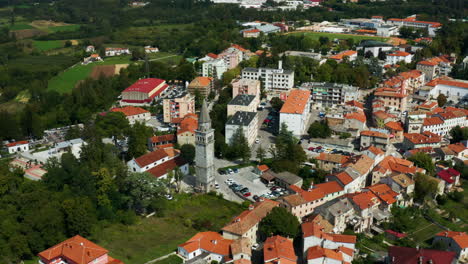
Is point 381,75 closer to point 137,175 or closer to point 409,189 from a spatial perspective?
point 409,189

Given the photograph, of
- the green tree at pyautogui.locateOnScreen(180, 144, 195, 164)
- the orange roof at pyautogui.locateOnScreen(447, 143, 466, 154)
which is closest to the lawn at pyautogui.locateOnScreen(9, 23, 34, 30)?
the green tree at pyautogui.locateOnScreen(180, 144, 195, 164)

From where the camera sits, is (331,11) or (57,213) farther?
(331,11)

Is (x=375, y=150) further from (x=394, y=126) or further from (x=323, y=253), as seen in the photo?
(x=323, y=253)

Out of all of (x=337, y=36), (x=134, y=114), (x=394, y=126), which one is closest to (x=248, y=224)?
(x=394, y=126)

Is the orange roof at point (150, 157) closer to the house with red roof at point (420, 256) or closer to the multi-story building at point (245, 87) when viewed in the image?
the multi-story building at point (245, 87)

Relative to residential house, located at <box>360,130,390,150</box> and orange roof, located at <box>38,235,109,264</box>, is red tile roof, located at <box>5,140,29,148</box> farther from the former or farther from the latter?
residential house, located at <box>360,130,390,150</box>

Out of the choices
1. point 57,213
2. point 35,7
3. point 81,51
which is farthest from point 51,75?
point 35,7

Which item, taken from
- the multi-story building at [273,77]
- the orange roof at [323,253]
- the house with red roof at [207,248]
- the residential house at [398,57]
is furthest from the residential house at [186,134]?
the residential house at [398,57]
